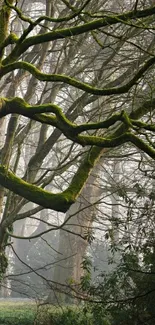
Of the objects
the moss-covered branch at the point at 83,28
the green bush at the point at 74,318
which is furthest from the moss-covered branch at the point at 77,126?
the green bush at the point at 74,318

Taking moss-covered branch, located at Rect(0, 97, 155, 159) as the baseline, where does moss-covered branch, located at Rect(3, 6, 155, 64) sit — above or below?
above

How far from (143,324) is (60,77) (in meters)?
4.80

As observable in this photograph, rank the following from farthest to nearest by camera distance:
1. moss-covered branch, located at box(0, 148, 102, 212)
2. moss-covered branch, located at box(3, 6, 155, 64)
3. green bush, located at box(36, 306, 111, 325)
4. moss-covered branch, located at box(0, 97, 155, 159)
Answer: green bush, located at box(36, 306, 111, 325), moss-covered branch, located at box(0, 148, 102, 212), moss-covered branch, located at box(0, 97, 155, 159), moss-covered branch, located at box(3, 6, 155, 64)

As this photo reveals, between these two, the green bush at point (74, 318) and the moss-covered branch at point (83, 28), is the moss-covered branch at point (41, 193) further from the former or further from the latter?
the green bush at point (74, 318)

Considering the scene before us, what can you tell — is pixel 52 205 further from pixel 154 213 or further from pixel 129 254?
pixel 129 254

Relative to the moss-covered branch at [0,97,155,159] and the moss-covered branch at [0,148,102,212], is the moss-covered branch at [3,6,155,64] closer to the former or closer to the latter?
the moss-covered branch at [0,97,155,159]

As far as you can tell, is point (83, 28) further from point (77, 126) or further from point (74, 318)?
point (74, 318)

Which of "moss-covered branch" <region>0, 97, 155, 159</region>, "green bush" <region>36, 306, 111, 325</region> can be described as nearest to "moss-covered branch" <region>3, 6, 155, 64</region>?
"moss-covered branch" <region>0, 97, 155, 159</region>

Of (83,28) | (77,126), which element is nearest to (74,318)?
(77,126)

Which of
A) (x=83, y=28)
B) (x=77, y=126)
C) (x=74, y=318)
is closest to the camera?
(x=83, y=28)

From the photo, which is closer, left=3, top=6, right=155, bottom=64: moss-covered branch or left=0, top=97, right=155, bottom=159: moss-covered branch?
left=3, top=6, right=155, bottom=64: moss-covered branch

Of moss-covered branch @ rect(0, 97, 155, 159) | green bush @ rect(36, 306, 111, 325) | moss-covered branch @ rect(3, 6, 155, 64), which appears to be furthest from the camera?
green bush @ rect(36, 306, 111, 325)

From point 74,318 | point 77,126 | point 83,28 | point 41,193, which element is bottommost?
point 74,318

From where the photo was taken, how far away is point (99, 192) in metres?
19.5
